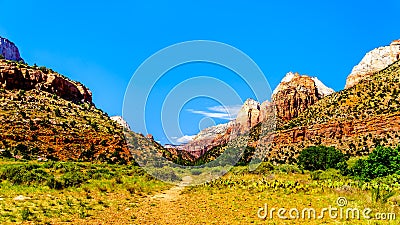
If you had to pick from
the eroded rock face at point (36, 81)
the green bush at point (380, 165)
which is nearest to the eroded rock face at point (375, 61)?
the eroded rock face at point (36, 81)

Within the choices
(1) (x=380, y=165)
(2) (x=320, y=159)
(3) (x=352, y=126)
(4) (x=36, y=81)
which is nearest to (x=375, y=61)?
(3) (x=352, y=126)

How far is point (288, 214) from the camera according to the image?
15180mm

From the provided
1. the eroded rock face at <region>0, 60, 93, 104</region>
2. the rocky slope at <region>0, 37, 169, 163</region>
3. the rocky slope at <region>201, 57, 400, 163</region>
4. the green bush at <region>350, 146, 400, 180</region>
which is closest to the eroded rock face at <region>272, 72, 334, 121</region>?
the rocky slope at <region>201, 57, 400, 163</region>

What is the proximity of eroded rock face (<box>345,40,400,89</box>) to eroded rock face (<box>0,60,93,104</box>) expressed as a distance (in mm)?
109275

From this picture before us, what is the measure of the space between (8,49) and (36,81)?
106954 millimetres

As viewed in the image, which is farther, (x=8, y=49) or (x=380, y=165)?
(x=8, y=49)

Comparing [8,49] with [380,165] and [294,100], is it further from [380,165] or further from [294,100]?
[380,165]

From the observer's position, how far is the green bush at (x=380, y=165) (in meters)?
29.9

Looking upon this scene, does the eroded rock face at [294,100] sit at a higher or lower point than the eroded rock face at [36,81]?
higher

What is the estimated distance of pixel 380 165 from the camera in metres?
30.3

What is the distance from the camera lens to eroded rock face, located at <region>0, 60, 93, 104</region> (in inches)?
2504

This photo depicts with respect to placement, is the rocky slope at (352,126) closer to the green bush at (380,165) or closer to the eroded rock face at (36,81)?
the green bush at (380,165)

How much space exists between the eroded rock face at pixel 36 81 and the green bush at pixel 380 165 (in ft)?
192

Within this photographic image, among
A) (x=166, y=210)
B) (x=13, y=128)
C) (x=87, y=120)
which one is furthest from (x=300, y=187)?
(x=87, y=120)
